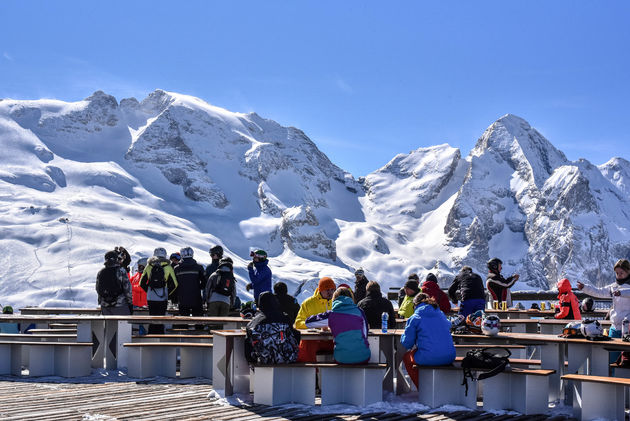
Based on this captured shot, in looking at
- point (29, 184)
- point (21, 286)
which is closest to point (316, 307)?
point (21, 286)

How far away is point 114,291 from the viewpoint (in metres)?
13.7

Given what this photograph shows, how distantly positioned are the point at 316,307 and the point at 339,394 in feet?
5.67

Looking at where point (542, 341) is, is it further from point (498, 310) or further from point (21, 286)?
point (21, 286)

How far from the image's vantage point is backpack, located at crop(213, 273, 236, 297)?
1410 cm

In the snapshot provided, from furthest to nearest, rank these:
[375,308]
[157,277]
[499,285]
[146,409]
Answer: [499,285] < [157,277] < [375,308] < [146,409]

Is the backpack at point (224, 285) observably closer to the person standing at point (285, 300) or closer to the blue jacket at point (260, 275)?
the blue jacket at point (260, 275)

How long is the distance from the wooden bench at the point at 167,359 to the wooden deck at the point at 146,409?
1.28 meters

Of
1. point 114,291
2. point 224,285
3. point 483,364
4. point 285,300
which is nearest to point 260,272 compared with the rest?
point 224,285

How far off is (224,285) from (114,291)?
1855mm

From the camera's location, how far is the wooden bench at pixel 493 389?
8750 mm

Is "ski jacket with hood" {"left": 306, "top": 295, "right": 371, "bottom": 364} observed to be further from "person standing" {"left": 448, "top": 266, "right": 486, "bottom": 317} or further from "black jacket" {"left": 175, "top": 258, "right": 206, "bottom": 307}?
"black jacket" {"left": 175, "top": 258, "right": 206, "bottom": 307}

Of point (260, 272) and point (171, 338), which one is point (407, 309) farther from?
point (171, 338)

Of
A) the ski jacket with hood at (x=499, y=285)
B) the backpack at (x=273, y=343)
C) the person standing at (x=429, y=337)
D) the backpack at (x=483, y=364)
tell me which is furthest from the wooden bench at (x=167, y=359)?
the ski jacket with hood at (x=499, y=285)

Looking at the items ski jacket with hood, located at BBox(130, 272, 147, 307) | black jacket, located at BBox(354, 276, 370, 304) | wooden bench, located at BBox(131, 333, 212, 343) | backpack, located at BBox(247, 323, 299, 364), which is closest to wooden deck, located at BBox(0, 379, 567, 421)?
backpack, located at BBox(247, 323, 299, 364)
